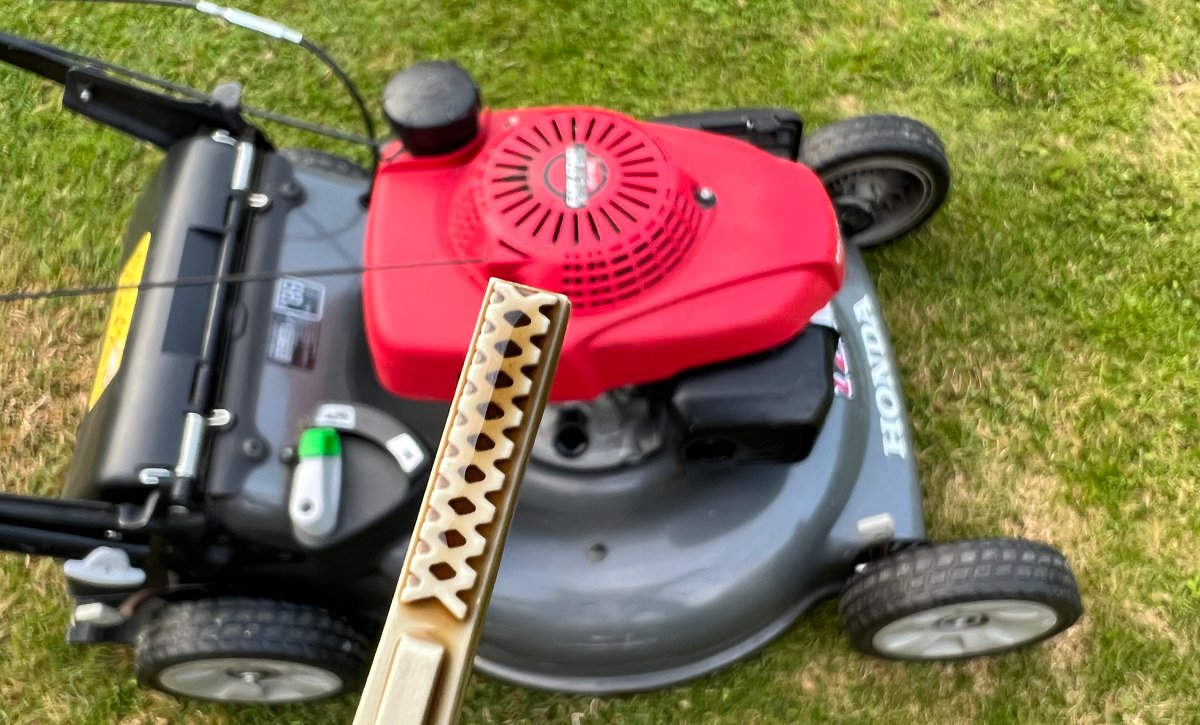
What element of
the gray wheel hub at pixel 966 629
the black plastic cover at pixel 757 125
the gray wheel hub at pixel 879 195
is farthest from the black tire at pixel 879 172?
the gray wheel hub at pixel 966 629

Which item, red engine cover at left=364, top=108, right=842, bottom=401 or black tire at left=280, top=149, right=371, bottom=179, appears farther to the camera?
black tire at left=280, top=149, right=371, bottom=179

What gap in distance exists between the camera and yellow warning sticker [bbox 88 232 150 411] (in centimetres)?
144

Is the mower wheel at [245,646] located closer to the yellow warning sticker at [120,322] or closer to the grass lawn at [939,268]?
the grass lawn at [939,268]

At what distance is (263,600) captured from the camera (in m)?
1.43

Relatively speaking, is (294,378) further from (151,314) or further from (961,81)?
(961,81)

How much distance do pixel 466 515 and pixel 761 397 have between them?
65 centimetres

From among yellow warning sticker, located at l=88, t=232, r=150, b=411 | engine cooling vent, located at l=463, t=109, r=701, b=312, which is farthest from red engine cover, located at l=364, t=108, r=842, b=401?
yellow warning sticker, located at l=88, t=232, r=150, b=411

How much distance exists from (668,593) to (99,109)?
3.57 ft

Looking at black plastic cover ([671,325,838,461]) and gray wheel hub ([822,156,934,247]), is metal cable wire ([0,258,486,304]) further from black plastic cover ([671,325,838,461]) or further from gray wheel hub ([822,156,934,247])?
gray wheel hub ([822,156,934,247])

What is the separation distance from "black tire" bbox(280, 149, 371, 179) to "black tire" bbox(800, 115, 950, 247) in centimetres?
79

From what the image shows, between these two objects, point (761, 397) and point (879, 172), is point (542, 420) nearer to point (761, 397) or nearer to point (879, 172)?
point (761, 397)

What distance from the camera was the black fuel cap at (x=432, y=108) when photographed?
4.05 ft

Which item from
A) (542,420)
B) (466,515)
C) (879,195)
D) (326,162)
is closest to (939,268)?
(879,195)

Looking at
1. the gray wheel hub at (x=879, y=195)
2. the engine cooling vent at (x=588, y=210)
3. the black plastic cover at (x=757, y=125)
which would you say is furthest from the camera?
the gray wheel hub at (x=879, y=195)
